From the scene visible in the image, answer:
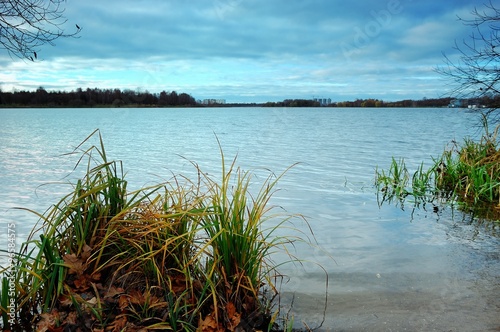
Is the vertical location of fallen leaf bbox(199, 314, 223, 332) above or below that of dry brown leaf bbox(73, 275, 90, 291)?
below

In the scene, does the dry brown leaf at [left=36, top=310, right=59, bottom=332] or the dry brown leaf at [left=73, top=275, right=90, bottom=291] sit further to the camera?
the dry brown leaf at [left=73, top=275, right=90, bottom=291]

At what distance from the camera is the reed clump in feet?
11.6

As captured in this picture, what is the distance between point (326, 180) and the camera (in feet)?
43.4

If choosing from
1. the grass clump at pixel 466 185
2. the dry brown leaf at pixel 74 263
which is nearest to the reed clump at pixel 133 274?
the dry brown leaf at pixel 74 263

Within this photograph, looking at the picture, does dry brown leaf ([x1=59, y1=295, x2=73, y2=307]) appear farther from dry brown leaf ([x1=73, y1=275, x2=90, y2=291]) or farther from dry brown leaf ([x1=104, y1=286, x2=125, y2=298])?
dry brown leaf ([x1=104, y1=286, x2=125, y2=298])

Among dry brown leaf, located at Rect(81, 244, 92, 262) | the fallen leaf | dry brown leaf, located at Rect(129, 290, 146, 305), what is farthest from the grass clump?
dry brown leaf, located at Rect(81, 244, 92, 262)

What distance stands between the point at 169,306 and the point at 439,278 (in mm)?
3478

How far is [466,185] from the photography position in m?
10.1

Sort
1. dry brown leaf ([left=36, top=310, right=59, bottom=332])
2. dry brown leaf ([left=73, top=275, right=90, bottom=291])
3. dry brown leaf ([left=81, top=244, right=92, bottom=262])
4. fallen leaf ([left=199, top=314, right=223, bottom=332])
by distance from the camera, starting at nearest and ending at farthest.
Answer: dry brown leaf ([left=36, top=310, right=59, bottom=332]), fallen leaf ([left=199, top=314, right=223, bottom=332]), dry brown leaf ([left=73, top=275, right=90, bottom=291]), dry brown leaf ([left=81, top=244, right=92, bottom=262])

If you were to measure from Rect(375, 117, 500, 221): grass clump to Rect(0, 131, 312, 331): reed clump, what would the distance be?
618 cm

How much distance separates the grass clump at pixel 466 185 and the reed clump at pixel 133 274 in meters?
6.18

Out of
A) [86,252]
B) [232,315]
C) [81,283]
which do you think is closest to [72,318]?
[81,283]

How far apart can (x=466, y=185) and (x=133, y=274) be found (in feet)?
28.4

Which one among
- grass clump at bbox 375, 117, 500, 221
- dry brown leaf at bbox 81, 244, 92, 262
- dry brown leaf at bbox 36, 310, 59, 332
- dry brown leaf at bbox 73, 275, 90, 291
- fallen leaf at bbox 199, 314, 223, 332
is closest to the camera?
dry brown leaf at bbox 36, 310, 59, 332
